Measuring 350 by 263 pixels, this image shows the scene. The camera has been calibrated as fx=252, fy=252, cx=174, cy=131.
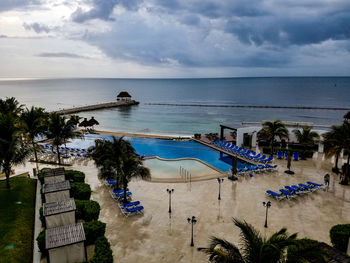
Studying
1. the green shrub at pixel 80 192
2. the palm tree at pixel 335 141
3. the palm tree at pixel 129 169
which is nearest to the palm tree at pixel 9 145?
the green shrub at pixel 80 192

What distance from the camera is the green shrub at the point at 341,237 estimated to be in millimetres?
10172

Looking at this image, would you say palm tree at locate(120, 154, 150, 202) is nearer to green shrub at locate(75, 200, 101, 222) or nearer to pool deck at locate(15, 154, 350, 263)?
pool deck at locate(15, 154, 350, 263)

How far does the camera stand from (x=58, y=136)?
69.6ft

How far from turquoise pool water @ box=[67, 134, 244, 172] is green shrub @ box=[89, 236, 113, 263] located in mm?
15041

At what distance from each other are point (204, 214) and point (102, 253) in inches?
241

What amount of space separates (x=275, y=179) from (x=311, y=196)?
10.2 feet

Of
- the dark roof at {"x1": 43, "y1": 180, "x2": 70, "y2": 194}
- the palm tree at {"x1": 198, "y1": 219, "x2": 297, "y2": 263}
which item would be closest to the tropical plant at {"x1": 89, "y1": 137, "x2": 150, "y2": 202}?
the dark roof at {"x1": 43, "y1": 180, "x2": 70, "y2": 194}

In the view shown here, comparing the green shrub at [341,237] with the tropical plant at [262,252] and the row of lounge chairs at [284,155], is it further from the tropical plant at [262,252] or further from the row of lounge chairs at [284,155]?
the row of lounge chairs at [284,155]

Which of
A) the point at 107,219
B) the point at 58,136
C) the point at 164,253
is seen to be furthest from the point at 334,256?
the point at 58,136

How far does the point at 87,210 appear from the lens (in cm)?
1216

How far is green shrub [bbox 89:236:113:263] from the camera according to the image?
880 centimetres

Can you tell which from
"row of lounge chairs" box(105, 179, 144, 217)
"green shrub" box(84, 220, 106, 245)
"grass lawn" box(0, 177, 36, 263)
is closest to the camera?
"grass lawn" box(0, 177, 36, 263)

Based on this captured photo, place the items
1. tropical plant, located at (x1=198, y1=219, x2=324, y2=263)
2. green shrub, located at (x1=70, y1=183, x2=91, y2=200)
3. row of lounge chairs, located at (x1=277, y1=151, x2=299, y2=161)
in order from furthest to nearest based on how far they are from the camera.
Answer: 1. row of lounge chairs, located at (x1=277, y1=151, x2=299, y2=161)
2. green shrub, located at (x1=70, y1=183, x2=91, y2=200)
3. tropical plant, located at (x1=198, y1=219, x2=324, y2=263)

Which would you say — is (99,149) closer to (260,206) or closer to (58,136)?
(58,136)
